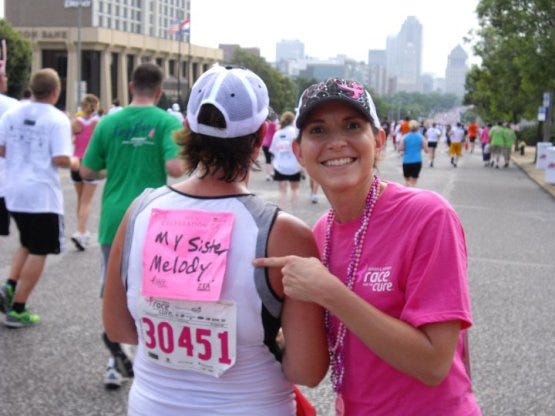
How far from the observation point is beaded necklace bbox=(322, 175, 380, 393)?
79.4 inches

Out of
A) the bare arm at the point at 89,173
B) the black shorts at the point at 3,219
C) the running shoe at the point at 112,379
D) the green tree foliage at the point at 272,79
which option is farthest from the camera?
the green tree foliage at the point at 272,79

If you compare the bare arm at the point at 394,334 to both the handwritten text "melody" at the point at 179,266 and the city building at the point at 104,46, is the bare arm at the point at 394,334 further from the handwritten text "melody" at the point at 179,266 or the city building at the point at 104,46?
the city building at the point at 104,46

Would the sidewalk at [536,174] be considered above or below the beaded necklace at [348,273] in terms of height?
below

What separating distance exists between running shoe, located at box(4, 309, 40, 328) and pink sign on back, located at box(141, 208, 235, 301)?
427 cm

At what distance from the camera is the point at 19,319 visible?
6062 millimetres

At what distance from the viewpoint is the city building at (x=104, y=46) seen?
3809 inches

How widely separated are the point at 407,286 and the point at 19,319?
4.81 metres

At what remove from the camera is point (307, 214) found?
43.7 feet

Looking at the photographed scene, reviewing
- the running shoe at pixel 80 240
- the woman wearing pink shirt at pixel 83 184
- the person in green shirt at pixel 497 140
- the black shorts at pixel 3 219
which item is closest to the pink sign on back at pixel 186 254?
the black shorts at pixel 3 219

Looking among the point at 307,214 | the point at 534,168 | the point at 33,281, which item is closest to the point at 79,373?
the point at 33,281

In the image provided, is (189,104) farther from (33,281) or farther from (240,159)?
(33,281)

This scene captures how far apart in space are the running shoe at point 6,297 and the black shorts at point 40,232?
1.10 feet

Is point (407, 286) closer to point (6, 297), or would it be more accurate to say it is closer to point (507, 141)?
point (6, 297)

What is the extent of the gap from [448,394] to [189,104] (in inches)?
42.1
